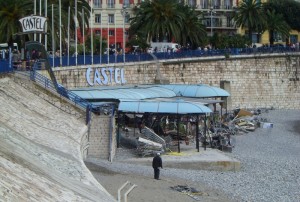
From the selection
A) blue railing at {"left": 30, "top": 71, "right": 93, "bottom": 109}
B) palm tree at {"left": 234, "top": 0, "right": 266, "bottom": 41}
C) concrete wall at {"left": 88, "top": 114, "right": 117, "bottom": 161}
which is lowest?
concrete wall at {"left": 88, "top": 114, "right": 117, "bottom": 161}

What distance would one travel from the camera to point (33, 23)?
1521 inches

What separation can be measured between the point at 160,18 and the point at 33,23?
3094cm

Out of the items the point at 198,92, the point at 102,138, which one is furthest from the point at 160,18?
the point at 102,138

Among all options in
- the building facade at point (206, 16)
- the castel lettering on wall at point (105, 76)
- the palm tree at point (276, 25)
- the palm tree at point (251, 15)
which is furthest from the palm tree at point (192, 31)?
the castel lettering on wall at point (105, 76)

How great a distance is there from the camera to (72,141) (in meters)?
27.2

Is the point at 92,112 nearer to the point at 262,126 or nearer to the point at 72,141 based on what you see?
the point at 72,141

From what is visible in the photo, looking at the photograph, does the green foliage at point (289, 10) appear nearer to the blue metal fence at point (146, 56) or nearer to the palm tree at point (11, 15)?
the blue metal fence at point (146, 56)

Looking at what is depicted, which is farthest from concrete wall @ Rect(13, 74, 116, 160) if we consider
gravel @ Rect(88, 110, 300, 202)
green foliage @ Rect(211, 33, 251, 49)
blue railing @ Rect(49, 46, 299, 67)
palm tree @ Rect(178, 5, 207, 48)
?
green foliage @ Rect(211, 33, 251, 49)

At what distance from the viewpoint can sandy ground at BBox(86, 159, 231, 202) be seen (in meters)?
23.3

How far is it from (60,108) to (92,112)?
1492mm

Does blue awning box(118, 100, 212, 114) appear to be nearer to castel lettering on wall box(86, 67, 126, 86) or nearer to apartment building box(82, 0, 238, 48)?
castel lettering on wall box(86, 67, 126, 86)

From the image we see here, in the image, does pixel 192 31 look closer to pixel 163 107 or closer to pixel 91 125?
pixel 163 107

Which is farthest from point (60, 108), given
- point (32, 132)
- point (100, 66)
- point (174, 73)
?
point (174, 73)

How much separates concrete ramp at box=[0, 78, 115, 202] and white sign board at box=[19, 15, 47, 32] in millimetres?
5528
